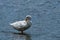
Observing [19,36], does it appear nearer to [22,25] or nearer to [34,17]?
[22,25]

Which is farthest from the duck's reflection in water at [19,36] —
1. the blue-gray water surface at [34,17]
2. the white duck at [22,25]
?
the white duck at [22,25]

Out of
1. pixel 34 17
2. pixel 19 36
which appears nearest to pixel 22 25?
pixel 19 36

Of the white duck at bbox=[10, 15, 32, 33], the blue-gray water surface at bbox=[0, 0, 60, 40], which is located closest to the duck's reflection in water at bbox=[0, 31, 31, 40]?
the blue-gray water surface at bbox=[0, 0, 60, 40]

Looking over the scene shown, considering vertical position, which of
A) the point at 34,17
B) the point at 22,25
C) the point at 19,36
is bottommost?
the point at 19,36

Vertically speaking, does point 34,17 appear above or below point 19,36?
Answer: above

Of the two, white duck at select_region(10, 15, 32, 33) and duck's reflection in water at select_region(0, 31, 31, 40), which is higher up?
white duck at select_region(10, 15, 32, 33)

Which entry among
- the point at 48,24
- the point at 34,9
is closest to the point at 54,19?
the point at 48,24

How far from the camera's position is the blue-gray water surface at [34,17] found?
330 inches

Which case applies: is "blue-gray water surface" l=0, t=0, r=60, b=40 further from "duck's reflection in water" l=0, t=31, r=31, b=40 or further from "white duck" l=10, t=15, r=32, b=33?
"white duck" l=10, t=15, r=32, b=33

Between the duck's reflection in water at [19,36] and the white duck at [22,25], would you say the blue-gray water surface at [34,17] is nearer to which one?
the duck's reflection in water at [19,36]

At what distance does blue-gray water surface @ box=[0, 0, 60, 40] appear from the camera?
8375 millimetres

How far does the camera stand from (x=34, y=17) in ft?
32.2

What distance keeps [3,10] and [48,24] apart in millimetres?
1906

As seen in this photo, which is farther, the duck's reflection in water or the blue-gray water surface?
the blue-gray water surface
